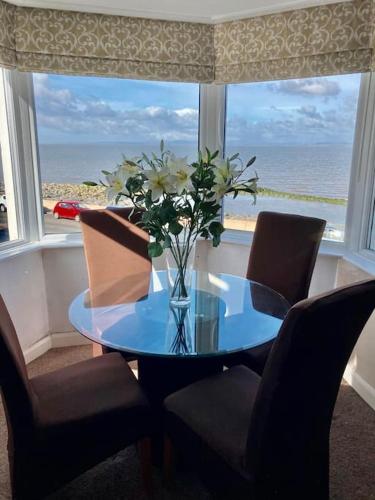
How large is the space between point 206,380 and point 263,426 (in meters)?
0.53

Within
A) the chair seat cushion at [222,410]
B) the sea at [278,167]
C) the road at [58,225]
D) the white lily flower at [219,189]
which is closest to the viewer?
the chair seat cushion at [222,410]

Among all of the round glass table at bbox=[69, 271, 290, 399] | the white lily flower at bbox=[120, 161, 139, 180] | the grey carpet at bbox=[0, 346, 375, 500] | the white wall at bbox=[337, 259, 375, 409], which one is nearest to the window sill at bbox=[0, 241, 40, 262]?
the round glass table at bbox=[69, 271, 290, 399]

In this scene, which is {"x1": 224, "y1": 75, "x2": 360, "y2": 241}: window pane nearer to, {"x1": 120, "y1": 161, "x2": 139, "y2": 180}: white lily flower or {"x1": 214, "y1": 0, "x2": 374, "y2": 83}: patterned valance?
{"x1": 214, "y1": 0, "x2": 374, "y2": 83}: patterned valance

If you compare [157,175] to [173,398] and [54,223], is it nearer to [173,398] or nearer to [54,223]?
[173,398]

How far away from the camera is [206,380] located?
1737mm

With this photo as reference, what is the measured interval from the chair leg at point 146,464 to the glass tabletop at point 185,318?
15.8 inches

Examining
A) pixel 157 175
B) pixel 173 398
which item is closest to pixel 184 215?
pixel 157 175

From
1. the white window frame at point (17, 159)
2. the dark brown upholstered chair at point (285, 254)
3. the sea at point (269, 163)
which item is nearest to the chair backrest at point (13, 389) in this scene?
the dark brown upholstered chair at point (285, 254)

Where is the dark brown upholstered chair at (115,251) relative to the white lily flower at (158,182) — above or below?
below

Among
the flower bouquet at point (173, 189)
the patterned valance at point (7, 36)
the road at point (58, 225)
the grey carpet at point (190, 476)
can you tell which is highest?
the patterned valance at point (7, 36)

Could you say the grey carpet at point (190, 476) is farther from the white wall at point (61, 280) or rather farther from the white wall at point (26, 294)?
the white wall at point (61, 280)

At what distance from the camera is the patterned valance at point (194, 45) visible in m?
2.42

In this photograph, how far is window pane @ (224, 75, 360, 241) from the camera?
2705 millimetres

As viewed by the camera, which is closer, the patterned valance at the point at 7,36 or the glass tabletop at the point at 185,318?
the glass tabletop at the point at 185,318
